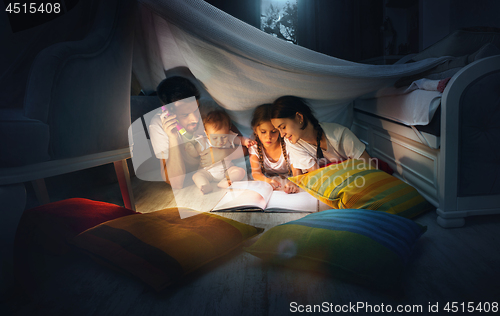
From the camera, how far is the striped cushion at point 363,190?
930mm

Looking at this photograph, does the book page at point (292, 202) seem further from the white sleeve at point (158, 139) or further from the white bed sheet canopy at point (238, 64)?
the white sleeve at point (158, 139)

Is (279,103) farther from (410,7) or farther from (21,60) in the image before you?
(410,7)

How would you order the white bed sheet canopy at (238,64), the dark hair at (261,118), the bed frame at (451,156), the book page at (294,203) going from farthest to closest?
the dark hair at (261,118), the book page at (294,203), the white bed sheet canopy at (238,64), the bed frame at (451,156)

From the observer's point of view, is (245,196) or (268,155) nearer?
(245,196)

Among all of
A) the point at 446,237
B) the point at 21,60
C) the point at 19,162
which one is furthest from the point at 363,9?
the point at 19,162

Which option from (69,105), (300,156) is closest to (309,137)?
(300,156)

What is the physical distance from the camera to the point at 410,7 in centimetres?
267

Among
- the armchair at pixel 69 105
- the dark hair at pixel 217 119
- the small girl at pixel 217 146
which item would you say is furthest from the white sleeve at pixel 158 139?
the armchair at pixel 69 105

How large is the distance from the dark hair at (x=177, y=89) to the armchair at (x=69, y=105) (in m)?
0.27

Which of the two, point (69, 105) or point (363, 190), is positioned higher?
point (69, 105)

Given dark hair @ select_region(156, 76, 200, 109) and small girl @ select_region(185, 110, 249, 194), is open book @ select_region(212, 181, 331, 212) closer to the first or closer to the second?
small girl @ select_region(185, 110, 249, 194)

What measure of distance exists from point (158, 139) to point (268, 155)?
1.86ft

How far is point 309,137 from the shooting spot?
124 cm

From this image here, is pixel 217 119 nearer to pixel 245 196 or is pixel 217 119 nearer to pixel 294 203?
pixel 245 196
